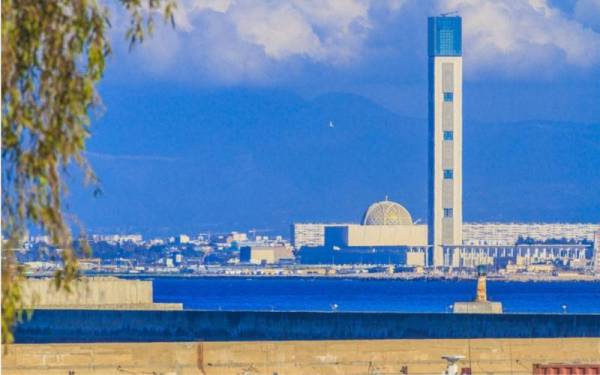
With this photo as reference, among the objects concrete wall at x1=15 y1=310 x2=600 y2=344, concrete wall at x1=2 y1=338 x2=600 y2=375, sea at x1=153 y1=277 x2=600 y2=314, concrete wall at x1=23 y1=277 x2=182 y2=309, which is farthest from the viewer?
sea at x1=153 y1=277 x2=600 y2=314

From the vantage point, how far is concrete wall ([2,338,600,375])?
31.3 m

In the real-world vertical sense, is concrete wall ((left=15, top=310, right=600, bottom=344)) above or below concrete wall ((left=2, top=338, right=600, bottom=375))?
above

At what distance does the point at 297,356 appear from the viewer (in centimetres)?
3275

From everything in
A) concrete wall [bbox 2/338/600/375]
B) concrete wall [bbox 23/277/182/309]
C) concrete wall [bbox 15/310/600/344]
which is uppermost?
concrete wall [bbox 23/277/182/309]

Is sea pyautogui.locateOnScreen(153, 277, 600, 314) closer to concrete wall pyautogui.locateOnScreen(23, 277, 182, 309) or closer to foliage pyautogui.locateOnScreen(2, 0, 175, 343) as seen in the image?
concrete wall pyautogui.locateOnScreen(23, 277, 182, 309)

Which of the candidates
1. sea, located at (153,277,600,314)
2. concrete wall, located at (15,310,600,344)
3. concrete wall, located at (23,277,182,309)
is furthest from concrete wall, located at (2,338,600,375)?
sea, located at (153,277,600,314)

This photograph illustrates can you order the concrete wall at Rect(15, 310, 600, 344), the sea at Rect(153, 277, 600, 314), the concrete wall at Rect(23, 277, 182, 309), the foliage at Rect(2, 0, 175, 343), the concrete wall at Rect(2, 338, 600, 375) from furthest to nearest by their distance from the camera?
1. the sea at Rect(153, 277, 600, 314)
2. the concrete wall at Rect(23, 277, 182, 309)
3. the concrete wall at Rect(15, 310, 600, 344)
4. the concrete wall at Rect(2, 338, 600, 375)
5. the foliage at Rect(2, 0, 175, 343)

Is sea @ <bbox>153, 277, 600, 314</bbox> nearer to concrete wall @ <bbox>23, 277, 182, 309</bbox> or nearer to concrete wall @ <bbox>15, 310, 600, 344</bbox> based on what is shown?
concrete wall @ <bbox>23, 277, 182, 309</bbox>

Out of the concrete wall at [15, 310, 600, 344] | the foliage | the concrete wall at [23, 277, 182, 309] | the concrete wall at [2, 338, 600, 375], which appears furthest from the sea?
the foliage

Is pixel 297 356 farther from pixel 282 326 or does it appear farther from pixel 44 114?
pixel 44 114

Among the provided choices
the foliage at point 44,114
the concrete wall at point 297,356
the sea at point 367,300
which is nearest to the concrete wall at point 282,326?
the concrete wall at point 297,356

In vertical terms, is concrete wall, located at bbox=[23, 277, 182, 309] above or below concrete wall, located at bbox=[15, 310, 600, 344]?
above

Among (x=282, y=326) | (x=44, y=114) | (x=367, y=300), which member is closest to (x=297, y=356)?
(x=282, y=326)

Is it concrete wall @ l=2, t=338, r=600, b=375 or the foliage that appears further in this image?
concrete wall @ l=2, t=338, r=600, b=375
